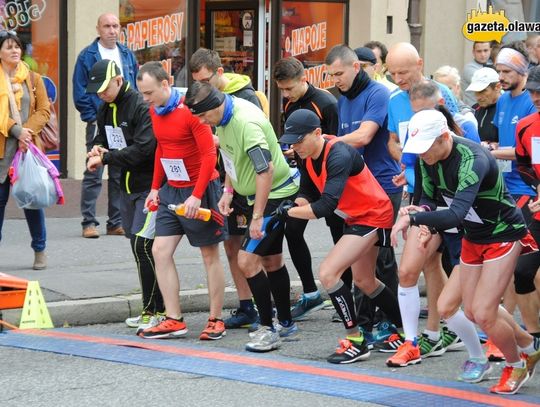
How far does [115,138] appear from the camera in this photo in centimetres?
956

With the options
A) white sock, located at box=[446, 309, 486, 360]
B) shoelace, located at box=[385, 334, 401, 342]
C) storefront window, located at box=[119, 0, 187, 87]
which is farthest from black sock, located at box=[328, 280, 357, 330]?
storefront window, located at box=[119, 0, 187, 87]

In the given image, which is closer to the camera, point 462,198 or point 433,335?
point 462,198

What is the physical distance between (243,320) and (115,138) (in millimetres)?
1656

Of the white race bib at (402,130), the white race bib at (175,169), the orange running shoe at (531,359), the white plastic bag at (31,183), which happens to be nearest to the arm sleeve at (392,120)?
the white race bib at (402,130)

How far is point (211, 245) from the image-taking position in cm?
917

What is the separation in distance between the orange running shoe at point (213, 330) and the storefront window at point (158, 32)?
775cm

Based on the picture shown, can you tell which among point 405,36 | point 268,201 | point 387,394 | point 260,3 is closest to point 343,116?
point 268,201

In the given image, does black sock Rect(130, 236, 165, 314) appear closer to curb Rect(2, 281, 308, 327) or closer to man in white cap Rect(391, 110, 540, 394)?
curb Rect(2, 281, 308, 327)

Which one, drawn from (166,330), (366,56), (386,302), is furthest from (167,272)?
(366,56)

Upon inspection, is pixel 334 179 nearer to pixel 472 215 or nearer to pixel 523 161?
pixel 472 215

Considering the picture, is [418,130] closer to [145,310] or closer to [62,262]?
[145,310]

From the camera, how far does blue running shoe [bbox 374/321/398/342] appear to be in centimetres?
882

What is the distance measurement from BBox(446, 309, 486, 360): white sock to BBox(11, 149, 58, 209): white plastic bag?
449 cm

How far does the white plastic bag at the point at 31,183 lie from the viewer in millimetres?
10930
